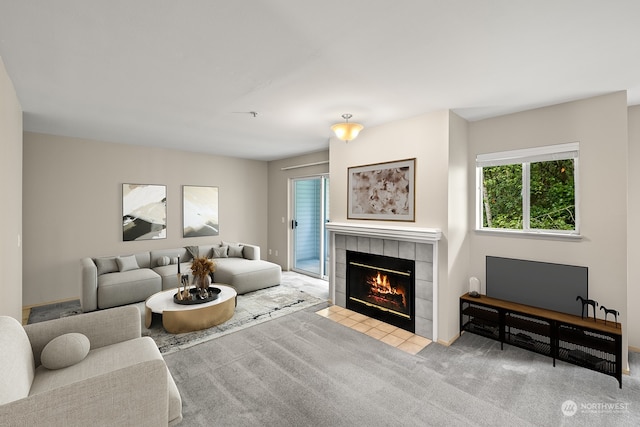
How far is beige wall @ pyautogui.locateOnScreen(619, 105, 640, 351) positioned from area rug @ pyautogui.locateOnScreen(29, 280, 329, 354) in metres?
3.36

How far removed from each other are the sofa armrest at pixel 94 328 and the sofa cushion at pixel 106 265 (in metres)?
2.43

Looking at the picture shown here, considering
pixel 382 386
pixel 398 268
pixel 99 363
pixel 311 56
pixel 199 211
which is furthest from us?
pixel 199 211

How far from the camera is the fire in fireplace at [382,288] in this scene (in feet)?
11.4

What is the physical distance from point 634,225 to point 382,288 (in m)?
2.63

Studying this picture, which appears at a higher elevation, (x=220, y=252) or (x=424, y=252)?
(x=424, y=252)

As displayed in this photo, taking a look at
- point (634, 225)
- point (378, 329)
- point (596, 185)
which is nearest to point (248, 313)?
point (378, 329)

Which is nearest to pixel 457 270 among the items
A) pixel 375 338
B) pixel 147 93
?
pixel 375 338

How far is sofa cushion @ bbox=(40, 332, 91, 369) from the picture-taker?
6.03 ft

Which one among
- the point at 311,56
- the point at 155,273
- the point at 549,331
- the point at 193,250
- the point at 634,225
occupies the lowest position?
the point at 549,331

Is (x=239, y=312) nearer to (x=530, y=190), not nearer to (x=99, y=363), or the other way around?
(x=99, y=363)

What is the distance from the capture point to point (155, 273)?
4.53m

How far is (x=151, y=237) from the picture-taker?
16.9 feet

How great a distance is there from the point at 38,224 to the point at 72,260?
0.66 meters

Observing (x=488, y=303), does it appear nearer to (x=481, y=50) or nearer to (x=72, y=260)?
(x=481, y=50)
